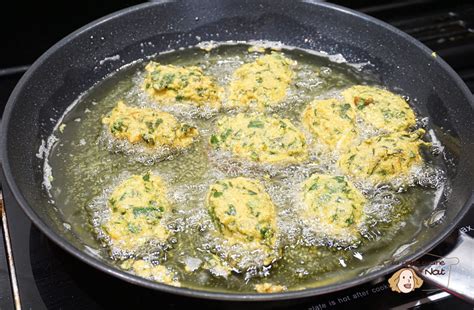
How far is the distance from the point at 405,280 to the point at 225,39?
61.6 inches

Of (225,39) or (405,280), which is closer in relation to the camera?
(405,280)

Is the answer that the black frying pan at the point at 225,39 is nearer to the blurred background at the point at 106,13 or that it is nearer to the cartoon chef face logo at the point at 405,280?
the cartoon chef face logo at the point at 405,280

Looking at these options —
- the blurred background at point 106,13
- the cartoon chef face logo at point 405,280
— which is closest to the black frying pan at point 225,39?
the cartoon chef face logo at point 405,280

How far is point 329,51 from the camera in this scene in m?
2.62

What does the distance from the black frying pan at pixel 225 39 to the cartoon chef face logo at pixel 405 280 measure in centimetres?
10

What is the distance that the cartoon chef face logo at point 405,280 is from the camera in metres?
1.62

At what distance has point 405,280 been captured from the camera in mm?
1629

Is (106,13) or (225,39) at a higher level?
(106,13)

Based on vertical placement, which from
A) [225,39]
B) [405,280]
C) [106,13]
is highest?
[106,13]


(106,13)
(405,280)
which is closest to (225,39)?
(106,13)

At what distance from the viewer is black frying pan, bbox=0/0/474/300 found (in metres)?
1.90

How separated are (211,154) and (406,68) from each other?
3.45ft

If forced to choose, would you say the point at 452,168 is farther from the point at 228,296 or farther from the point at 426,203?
the point at 228,296

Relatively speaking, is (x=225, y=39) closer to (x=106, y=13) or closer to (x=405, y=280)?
(x=106, y=13)
